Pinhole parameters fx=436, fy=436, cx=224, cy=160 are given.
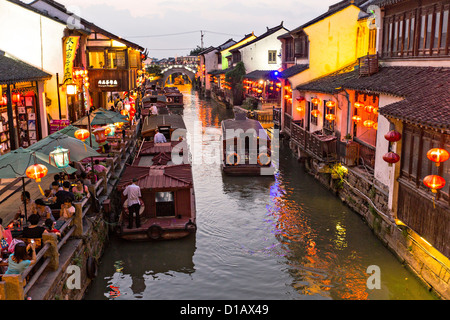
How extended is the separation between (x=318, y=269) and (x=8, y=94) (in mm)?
13763

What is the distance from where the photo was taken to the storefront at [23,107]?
1930cm

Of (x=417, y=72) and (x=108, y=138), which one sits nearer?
(x=417, y=72)

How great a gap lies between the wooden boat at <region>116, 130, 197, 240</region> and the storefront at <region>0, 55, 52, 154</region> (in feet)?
19.9

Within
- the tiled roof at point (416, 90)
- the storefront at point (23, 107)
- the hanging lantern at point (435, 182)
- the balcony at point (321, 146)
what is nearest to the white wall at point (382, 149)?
the tiled roof at point (416, 90)

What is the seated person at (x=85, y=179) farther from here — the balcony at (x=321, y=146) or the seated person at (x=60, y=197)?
the balcony at (x=321, y=146)

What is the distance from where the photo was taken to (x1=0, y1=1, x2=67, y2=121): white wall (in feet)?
70.3

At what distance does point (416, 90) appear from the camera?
13750mm

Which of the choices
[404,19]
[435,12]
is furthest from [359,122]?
[435,12]

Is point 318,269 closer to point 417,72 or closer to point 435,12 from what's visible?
point 417,72

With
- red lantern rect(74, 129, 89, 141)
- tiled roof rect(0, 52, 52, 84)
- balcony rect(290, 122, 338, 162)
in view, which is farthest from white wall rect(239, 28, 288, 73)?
red lantern rect(74, 129, 89, 141)

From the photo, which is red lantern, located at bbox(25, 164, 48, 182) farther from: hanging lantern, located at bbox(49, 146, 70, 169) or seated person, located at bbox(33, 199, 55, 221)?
seated person, located at bbox(33, 199, 55, 221)

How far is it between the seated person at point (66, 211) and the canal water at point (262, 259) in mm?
2404

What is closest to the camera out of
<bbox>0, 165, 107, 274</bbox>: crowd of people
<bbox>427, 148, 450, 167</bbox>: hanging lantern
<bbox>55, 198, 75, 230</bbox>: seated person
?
<bbox>0, 165, 107, 274</bbox>: crowd of people

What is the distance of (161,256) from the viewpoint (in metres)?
15.9
